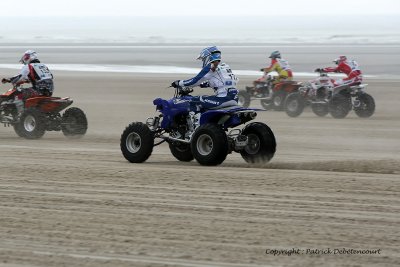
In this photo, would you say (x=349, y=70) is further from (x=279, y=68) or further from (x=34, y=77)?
(x=34, y=77)

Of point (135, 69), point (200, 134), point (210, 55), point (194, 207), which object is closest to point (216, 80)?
point (210, 55)

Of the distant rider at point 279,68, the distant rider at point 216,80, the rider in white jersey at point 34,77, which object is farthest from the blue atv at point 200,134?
the distant rider at point 279,68

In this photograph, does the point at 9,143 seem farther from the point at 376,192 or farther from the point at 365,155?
the point at 376,192

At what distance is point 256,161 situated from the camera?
14195 mm

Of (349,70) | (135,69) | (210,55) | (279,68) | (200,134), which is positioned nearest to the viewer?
(200,134)

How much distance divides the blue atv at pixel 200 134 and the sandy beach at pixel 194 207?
216 mm

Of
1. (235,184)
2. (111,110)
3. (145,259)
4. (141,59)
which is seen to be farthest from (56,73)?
(145,259)

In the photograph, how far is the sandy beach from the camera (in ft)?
26.9

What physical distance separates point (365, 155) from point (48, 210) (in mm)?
7865

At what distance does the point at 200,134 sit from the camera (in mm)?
14016

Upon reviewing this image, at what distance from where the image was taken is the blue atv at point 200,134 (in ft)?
45.8

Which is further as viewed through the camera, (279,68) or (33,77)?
(279,68)

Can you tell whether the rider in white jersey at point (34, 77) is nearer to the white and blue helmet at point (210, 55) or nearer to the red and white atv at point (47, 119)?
the red and white atv at point (47, 119)

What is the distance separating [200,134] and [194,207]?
12.0 ft
